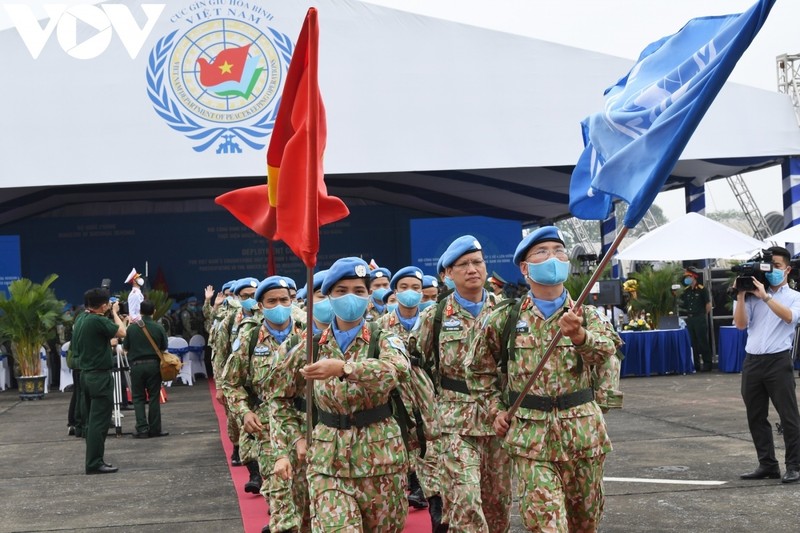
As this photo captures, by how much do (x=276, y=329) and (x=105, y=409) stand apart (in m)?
3.76

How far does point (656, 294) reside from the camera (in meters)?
19.5

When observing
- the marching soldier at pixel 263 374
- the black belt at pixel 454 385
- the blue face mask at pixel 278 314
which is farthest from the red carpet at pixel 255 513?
the blue face mask at pixel 278 314

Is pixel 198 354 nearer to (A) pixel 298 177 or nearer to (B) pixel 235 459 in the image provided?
(B) pixel 235 459

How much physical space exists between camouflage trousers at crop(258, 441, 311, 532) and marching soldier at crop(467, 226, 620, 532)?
1322mm

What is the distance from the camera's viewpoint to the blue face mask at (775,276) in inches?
342

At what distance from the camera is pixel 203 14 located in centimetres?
2009

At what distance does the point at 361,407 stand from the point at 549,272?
1229mm

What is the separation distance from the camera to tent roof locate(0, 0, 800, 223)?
19703 mm

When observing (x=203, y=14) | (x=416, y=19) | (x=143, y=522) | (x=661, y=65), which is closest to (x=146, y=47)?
(x=203, y=14)

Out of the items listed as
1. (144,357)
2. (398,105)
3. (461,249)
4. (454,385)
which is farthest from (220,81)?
(454,385)

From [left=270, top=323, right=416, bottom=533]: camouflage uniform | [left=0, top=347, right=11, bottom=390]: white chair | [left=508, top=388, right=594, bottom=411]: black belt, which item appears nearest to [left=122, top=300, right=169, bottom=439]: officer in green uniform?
[left=270, top=323, right=416, bottom=533]: camouflage uniform

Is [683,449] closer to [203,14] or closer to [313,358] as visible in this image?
[313,358]

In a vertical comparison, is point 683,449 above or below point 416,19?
below

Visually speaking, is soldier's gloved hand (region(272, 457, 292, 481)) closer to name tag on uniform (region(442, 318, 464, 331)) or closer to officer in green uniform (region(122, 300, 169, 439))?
name tag on uniform (region(442, 318, 464, 331))
